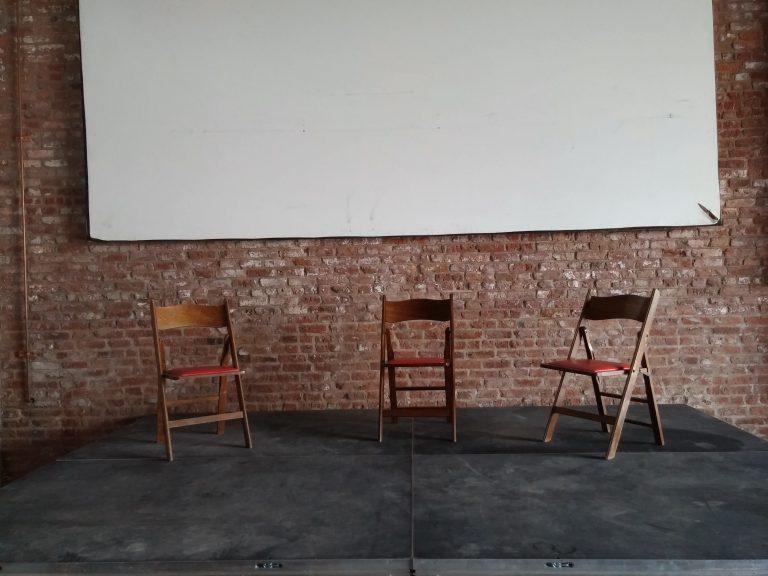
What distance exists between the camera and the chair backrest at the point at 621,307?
12.1ft

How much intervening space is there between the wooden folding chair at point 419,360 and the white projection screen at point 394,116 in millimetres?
828

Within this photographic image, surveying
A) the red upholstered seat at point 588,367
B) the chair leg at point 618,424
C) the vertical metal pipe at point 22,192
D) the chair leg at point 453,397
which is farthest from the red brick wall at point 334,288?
the chair leg at point 618,424

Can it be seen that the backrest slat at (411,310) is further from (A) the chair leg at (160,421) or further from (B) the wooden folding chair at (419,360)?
(A) the chair leg at (160,421)

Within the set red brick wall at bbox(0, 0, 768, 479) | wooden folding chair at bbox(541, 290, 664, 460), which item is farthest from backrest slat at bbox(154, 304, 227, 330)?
wooden folding chair at bbox(541, 290, 664, 460)

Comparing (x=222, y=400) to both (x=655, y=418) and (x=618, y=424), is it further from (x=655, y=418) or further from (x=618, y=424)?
(x=655, y=418)

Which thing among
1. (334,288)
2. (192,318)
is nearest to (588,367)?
(334,288)

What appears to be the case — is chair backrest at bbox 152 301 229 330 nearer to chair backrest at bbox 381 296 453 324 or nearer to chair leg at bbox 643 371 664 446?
chair backrest at bbox 381 296 453 324

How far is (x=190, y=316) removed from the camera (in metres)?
4.12

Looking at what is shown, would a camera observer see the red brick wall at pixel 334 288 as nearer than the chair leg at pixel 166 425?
No

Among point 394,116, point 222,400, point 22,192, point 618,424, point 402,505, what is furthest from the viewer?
point 22,192

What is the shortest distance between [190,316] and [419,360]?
1.65 meters

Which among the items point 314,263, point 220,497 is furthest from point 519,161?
point 220,497

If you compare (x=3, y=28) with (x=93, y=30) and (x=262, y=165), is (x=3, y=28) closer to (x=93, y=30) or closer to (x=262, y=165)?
(x=93, y=30)

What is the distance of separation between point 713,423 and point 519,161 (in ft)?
8.07
